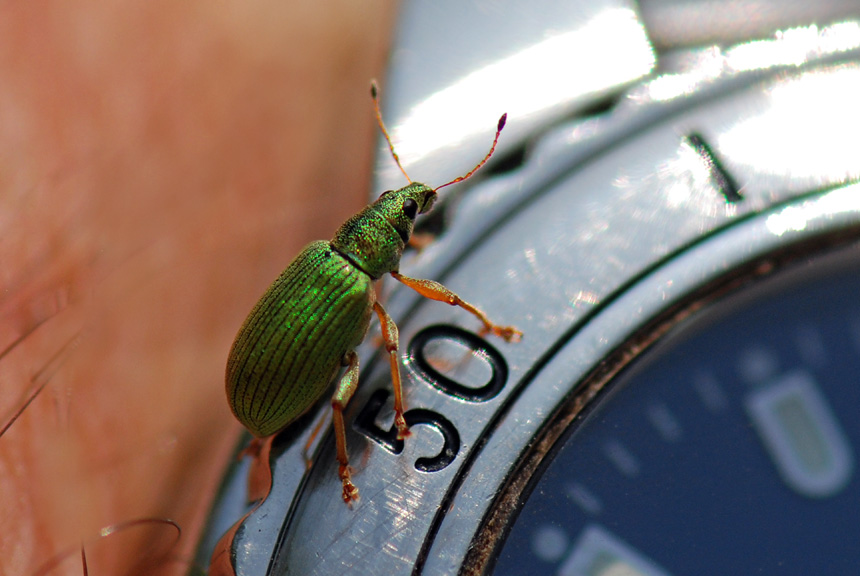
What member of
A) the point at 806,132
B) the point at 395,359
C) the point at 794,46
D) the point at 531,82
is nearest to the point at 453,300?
the point at 395,359

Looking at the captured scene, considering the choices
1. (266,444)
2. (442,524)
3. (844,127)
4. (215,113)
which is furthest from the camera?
(215,113)

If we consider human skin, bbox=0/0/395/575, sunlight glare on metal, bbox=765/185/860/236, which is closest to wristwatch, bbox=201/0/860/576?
sunlight glare on metal, bbox=765/185/860/236

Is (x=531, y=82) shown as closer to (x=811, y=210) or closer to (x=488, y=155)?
(x=488, y=155)

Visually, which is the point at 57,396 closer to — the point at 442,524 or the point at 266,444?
the point at 266,444

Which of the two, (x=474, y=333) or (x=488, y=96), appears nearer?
(x=474, y=333)

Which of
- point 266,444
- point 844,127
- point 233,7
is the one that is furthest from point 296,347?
point 844,127

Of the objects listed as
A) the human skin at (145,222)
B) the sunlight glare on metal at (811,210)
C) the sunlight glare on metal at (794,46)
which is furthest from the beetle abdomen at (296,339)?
the sunlight glare on metal at (794,46)
